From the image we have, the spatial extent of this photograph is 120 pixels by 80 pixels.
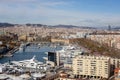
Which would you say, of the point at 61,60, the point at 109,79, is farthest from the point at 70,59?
the point at 109,79

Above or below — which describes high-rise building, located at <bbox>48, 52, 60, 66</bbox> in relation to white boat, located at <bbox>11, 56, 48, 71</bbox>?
above

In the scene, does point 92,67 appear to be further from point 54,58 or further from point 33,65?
point 33,65

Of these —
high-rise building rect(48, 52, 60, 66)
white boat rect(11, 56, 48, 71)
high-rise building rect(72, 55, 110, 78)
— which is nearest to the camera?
high-rise building rect(72, 55, 110, 78)

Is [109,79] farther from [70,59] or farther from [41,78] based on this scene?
[70,59]

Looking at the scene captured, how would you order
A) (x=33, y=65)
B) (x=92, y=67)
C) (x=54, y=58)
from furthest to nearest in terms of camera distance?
1. (x=54, y=58)
2. (x=33, y=65)
3. (x=92, y=67)

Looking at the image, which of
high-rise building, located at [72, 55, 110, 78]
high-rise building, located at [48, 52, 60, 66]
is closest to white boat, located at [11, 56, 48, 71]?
high-rise building, located at [48, 52, 60, 66]

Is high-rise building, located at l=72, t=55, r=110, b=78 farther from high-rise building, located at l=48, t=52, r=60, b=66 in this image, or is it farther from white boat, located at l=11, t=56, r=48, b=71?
high-rise building, located at l=48, t=52, r=60, b=66

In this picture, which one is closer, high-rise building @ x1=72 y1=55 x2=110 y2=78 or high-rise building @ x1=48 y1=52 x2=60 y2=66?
high-rise building @ x1=72 y1=55 x2=110 y2=78

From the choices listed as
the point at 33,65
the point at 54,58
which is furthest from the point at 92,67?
the point at 33,65

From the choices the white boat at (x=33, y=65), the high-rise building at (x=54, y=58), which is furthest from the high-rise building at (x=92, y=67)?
the high-rise building at (x=54, y=58)
